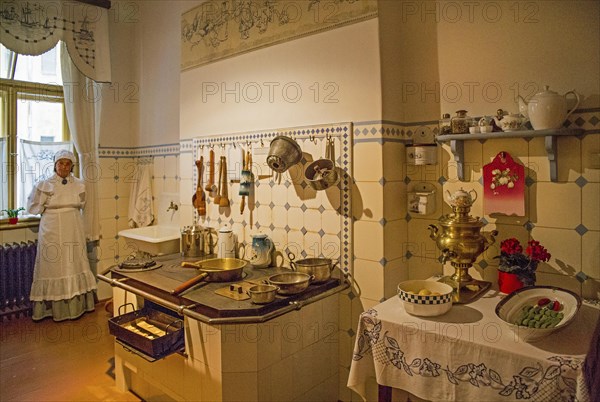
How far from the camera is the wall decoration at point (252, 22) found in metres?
2.02

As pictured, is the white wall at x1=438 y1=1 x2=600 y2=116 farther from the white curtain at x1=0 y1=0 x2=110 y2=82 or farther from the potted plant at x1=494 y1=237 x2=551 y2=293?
the white curtain at x1=0 y1=0 x2=110 y2=82

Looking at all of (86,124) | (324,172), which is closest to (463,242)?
(324,172)

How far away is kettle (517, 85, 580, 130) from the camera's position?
4.93 ft

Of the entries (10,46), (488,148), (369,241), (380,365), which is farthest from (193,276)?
(10,46)

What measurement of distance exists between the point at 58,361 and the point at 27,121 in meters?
1.88

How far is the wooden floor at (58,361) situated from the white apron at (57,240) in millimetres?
241

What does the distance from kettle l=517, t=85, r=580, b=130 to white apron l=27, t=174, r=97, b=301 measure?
10.0 ft

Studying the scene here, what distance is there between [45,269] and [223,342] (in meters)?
2.14

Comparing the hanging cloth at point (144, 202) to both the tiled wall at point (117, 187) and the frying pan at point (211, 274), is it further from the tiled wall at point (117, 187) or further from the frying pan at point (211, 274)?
the frying pan at point (211, 274)

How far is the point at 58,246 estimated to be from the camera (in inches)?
123

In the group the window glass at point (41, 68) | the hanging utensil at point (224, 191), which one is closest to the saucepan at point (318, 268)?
the hanging utensil at point (224, 191)

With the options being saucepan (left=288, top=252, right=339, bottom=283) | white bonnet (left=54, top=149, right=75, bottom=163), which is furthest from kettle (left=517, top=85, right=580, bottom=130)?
white bonnet (left=54, top=149, right=75, bottom=163)

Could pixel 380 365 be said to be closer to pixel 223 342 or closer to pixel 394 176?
pixel 223 342

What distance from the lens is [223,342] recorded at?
5.41 ft
